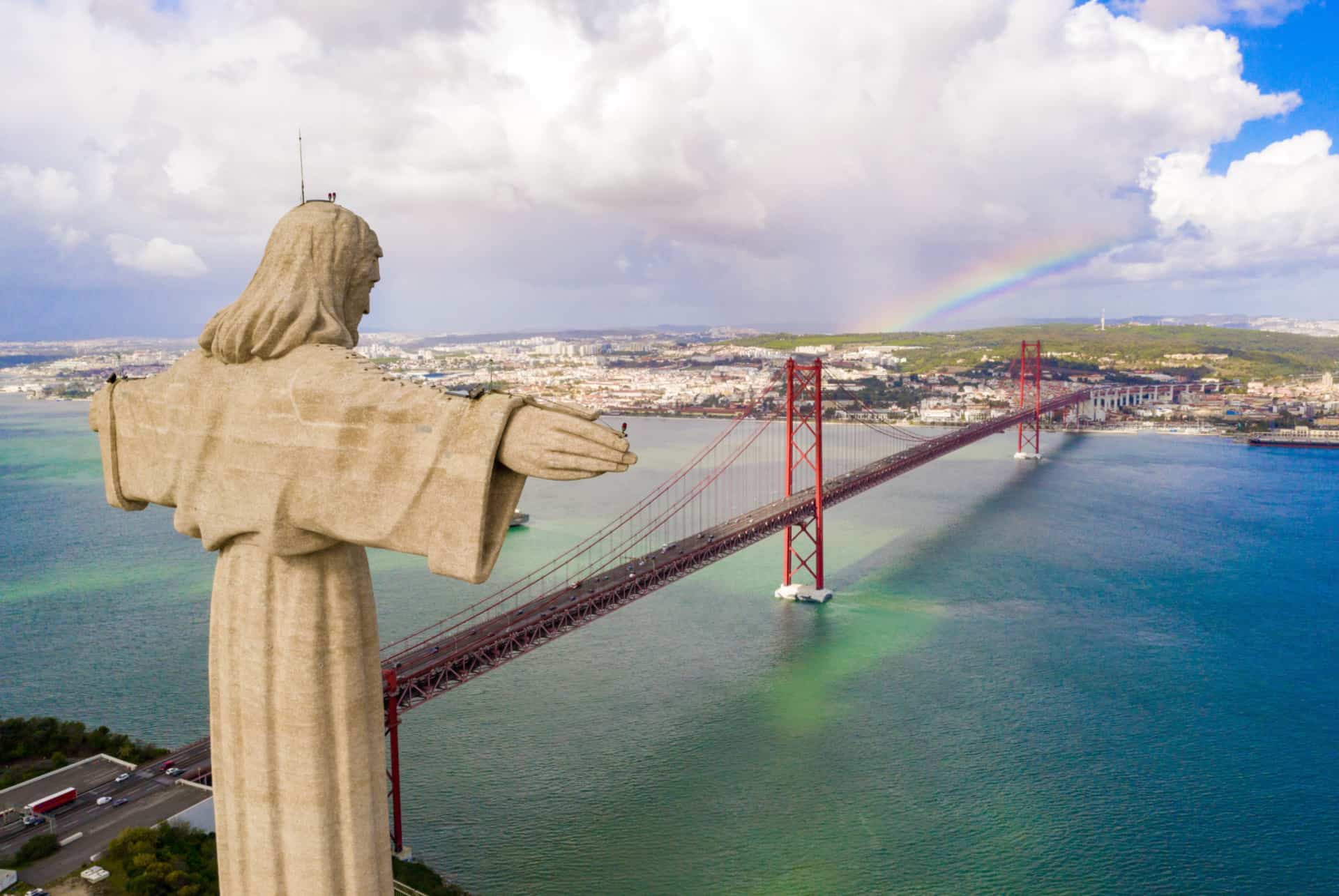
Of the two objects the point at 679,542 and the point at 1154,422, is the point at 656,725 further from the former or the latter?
the point at 1154,422

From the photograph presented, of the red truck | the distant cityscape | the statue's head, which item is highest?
the statue's head

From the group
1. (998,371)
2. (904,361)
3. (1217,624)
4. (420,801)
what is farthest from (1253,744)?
(904,361)

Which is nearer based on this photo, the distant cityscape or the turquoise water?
the turquoise water

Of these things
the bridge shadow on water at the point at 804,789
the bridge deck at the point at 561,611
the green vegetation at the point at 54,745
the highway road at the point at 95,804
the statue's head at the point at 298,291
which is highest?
the statue's head at the point at 298,291

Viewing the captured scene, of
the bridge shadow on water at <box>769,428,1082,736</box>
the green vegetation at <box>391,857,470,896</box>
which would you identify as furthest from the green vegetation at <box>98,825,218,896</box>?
the bridge shadow on water at <box>769,428,1082,736</box>

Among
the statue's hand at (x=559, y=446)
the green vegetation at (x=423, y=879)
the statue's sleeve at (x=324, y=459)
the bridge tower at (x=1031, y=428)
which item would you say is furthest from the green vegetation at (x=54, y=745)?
the bridge tower at (x=1031, y=428)

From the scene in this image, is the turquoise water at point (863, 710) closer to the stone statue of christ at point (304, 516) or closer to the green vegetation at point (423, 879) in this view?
the green vegetation at point (423, 879)

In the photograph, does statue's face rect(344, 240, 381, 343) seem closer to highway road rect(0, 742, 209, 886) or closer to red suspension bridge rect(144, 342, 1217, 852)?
red suspension bridge rect(144, 342, 1217, 852)
